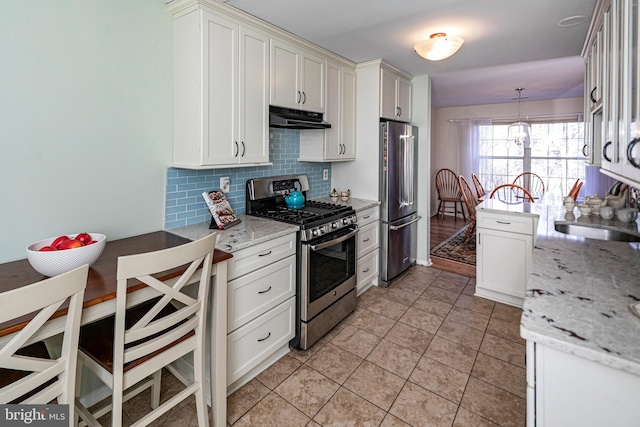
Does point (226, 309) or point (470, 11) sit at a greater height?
point (470, 11)

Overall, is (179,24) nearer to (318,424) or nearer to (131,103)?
(131,103)

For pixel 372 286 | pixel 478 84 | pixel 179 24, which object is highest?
pixel 478 84

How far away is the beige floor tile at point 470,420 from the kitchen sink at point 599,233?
1471 millimetres

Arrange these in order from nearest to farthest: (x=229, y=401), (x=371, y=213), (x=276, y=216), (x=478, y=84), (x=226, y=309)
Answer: (x=226, y=309), (x=229, y=401), (x=276, y=216), (x=371, y=213), (x=478, y=84)

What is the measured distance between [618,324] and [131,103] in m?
2.43

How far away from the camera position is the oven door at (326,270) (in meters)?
2.36


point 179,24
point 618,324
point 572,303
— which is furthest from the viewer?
point 179,24

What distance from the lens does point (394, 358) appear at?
91.8 inches

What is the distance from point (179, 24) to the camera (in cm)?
211

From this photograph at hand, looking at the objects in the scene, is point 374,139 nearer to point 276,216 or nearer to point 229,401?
point 276,216

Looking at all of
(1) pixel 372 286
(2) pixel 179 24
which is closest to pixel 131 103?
(2) pixel 179 24

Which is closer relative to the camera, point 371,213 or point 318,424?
point 318,424

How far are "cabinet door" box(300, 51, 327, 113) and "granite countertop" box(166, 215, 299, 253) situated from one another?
1067 mm

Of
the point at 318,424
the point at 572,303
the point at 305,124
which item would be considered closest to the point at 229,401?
the point at 318,424
